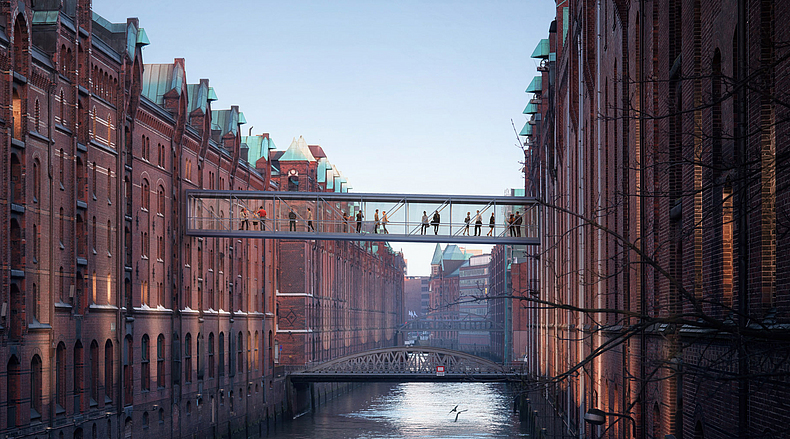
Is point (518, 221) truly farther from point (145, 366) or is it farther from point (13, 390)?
point (13, 390)

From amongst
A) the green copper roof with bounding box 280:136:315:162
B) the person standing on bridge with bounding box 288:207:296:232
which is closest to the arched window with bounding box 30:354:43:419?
the person standing on bridge with bounding box 288:207:296:232

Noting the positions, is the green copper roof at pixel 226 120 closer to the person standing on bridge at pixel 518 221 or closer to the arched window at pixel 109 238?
the person standing on bridge at pixel 518 221

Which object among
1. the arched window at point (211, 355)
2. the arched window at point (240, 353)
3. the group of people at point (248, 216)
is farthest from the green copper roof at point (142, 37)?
the arched window at point (240, 353)

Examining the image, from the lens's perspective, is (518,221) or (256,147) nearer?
(518,221)

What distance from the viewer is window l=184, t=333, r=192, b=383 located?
4512 centimetres

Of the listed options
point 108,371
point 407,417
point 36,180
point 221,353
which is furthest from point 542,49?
point 36,180

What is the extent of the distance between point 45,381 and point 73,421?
2.41 meters

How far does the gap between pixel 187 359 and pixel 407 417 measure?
2603 cm

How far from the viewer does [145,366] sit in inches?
1571

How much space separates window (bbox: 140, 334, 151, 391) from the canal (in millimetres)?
16883

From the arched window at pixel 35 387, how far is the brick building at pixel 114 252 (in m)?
0.06

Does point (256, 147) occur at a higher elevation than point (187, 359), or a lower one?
higher

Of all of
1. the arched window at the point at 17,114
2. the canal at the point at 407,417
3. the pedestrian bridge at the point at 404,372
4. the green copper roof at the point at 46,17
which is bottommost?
the canal at the point at 407,417

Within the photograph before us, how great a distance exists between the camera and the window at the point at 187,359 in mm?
45125
